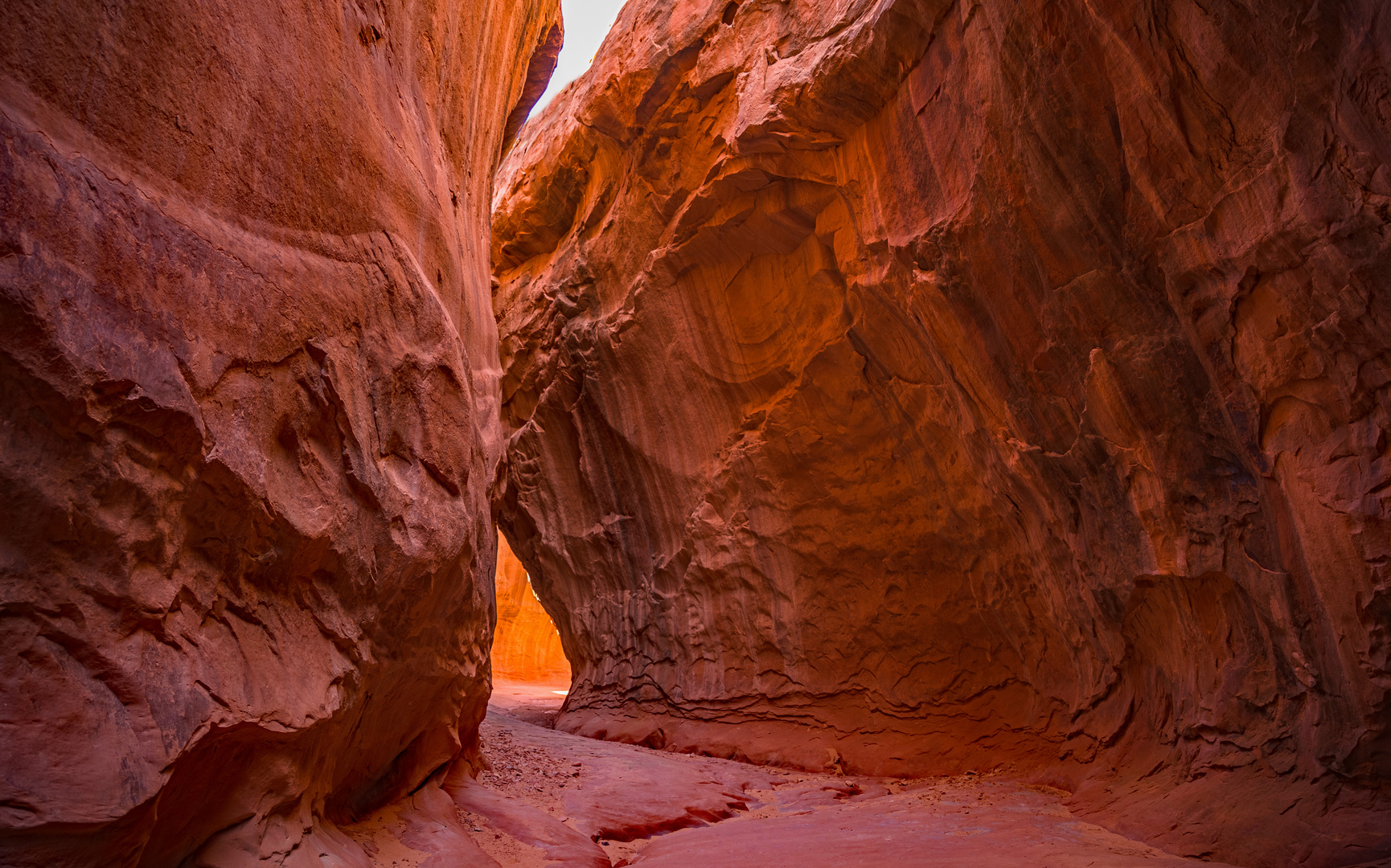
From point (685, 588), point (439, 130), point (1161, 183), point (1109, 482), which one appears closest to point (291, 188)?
point (439, 130)

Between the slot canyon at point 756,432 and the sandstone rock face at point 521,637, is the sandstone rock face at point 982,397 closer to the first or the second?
the slot canyon at point 756,432

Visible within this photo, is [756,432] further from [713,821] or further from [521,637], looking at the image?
[521,637]

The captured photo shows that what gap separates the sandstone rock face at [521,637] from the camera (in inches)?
1111

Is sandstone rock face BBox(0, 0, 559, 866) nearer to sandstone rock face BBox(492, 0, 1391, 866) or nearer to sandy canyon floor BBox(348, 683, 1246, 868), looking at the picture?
sandy canyon floor BBox(348, 683, 1246, 868)

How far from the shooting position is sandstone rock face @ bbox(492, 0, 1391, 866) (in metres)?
4.39

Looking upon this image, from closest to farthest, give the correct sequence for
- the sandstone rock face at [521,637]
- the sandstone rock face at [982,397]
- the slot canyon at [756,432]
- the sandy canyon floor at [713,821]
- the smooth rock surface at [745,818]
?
the slot canyon at [756,432]
the sandstone rock face at [982,397]
the sandy canyon floor at [713,821]
the smooth rock surface at [745,818]
the sandstone rock face at [521,637]

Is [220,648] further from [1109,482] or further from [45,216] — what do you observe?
[1109,482]

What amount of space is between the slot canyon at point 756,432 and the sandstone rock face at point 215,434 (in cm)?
2

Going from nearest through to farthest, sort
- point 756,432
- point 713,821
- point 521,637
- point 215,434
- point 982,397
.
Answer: point 215,434 → point 713,821 → point 982,397 → point 756,432 → point 521,637

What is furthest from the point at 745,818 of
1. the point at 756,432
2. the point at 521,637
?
the point at 521,637

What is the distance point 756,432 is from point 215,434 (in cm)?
739

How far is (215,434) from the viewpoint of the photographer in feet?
11.0

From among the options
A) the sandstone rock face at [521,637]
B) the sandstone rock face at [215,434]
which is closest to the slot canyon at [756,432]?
the sandstone rock face at [215,434]

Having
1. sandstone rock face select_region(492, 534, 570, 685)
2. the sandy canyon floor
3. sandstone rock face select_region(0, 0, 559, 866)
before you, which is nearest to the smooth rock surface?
Result: the sandy canyon floor
